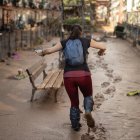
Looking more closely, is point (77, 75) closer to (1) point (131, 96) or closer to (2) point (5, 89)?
(1) point (131, 96)

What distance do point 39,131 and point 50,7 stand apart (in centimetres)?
3361

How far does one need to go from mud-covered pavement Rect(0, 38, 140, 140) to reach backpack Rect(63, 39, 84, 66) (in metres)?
1.27

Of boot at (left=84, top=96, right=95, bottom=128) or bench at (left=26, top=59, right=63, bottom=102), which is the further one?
bench at (left=26, top=59, right=63, bottom=102)

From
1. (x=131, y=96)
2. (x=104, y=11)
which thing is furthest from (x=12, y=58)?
(x=104, y=11)

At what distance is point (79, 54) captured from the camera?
759 cm

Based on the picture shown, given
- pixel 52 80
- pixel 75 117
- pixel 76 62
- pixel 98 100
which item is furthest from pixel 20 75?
pixel 76 62

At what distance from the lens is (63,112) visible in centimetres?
938

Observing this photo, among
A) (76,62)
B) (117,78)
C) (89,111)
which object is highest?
(76,62)

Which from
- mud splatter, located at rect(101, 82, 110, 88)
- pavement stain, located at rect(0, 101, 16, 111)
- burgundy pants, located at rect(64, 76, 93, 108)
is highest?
burgundy pants, located at rect(64, 76, 93, 108)

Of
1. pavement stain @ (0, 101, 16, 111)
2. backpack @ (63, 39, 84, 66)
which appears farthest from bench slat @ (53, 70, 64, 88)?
backpack @ (63, 39, 84, 66)

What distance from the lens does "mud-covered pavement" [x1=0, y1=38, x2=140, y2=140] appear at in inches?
304

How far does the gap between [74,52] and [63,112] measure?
218 centimetres

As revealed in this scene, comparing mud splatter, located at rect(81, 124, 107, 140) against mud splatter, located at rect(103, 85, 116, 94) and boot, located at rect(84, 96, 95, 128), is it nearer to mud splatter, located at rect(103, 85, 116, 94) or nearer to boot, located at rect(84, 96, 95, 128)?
boot, located at rect(84, 96, 95, 128)

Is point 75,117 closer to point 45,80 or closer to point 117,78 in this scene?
point 45,80
